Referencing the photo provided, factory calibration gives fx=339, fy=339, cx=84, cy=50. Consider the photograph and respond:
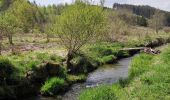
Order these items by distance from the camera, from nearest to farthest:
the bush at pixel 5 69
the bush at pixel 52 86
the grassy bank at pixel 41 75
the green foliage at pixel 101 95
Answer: the green foliage at pixel 101 95, the bush at pixel 5 69, the grassy bank at pixel 41 75, the bush at pixel 52 86

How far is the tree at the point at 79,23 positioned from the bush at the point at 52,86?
26.3 ft

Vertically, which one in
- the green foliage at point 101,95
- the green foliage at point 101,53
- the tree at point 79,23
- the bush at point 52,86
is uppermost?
the tree at point 79,23

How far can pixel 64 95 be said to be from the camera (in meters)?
33.5

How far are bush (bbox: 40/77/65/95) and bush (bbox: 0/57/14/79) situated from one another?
3644 millimetres

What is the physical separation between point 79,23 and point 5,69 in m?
13.5

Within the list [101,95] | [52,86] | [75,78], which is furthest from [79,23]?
[101,95]

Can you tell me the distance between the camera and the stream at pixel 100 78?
33.3 meters

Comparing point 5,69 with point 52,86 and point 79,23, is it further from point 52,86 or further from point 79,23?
point 79,23

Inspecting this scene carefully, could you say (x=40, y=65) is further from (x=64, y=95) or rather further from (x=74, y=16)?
(x=74, y=16)

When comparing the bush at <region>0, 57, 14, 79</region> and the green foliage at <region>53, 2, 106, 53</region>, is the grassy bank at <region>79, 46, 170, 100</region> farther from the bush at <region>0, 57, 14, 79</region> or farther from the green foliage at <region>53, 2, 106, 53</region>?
the green foliage at <region>53, 2, 106, 53</region>

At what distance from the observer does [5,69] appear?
33.2m

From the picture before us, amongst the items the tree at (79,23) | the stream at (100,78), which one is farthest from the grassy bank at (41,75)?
the tree at (79,23)

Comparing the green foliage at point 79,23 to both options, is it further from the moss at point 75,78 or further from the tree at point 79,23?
the moss at point 75,78

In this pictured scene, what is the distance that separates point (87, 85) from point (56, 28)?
10.2m
